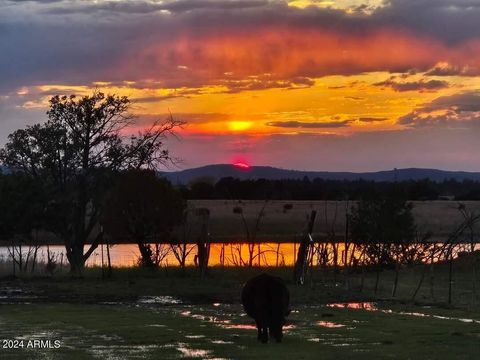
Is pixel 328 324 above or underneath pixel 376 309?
above

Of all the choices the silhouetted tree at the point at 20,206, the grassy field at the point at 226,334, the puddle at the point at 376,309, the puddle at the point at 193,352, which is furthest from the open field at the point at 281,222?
the puddle at the point at 193,352

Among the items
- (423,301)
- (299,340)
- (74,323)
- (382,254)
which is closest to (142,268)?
(382,254)

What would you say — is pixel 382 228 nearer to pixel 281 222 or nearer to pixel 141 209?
pixel 141 209

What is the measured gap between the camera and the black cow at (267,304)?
11.5m

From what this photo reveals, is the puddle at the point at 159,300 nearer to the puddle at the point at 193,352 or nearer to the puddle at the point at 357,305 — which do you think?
the puddle at the point at 357,305

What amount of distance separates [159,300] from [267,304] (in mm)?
9817

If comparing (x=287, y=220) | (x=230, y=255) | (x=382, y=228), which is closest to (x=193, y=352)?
(x=382, y=228)

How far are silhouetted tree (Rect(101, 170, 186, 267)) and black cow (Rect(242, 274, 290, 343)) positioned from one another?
2040 centimetres

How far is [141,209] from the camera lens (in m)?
32.8

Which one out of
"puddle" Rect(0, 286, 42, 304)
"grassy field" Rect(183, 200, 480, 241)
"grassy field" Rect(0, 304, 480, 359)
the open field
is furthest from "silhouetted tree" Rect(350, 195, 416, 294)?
"grassy field" Rect(183, 200, 480, 241)

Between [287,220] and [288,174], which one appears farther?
[288,174]

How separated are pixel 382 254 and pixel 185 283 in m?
11.1

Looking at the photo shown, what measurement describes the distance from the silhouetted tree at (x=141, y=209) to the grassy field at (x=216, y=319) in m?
4.78

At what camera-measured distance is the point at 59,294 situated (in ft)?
73.2
